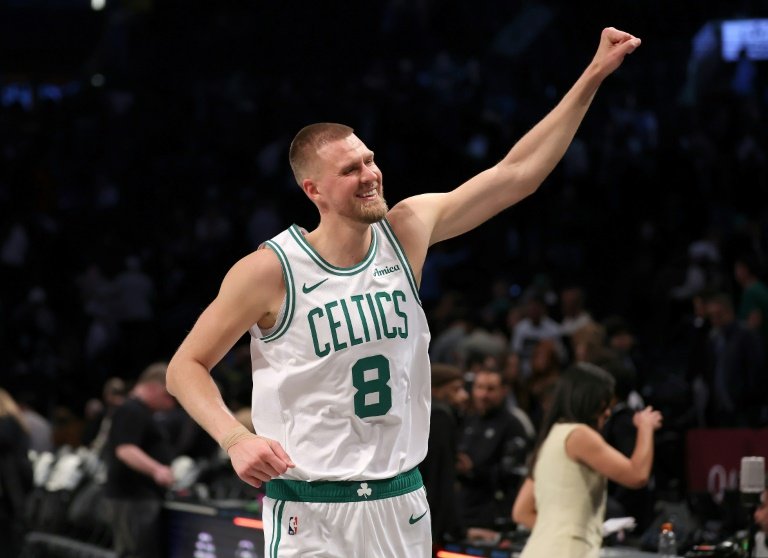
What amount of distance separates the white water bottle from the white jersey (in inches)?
88.1

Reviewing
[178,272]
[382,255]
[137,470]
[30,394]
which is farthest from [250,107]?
[382,255]

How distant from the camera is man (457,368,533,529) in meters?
8.98

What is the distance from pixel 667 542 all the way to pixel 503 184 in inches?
91.4

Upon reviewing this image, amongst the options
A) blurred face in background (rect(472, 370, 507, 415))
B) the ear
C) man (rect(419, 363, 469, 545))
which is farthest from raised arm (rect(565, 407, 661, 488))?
blurred face in background (rect(472, 370, 507, 415))

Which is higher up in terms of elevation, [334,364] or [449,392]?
[449,392]

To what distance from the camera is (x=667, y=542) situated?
6590 mm

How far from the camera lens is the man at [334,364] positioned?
4629 mm

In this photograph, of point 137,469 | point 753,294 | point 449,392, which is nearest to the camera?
point 449,392

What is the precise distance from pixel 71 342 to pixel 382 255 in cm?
1427

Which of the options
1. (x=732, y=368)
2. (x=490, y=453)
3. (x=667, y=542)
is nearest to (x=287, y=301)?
(x=667, y=542)

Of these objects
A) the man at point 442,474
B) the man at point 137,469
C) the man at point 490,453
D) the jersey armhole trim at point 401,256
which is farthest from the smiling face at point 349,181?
the man at point 137,469

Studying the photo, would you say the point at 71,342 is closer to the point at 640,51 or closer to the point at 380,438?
the point at 640,51

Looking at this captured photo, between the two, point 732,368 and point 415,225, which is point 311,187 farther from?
point 732,368

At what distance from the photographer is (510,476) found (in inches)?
352
